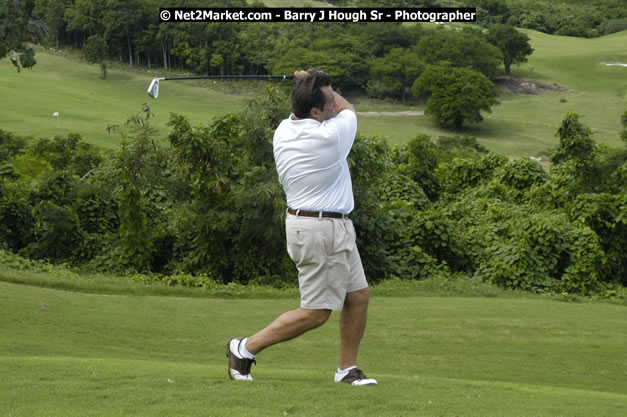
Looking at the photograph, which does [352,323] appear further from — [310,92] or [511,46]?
[511,46]

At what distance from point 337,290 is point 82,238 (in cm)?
1408

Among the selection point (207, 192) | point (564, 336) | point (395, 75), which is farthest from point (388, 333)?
point (395, 75)

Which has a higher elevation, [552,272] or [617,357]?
[617,357]

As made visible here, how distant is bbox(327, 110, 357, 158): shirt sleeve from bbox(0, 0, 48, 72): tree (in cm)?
412

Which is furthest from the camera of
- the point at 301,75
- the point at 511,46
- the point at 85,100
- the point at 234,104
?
the point at 511,46

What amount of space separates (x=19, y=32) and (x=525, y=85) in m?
108

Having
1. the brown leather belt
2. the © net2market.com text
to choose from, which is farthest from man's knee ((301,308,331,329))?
the © net2market.com text

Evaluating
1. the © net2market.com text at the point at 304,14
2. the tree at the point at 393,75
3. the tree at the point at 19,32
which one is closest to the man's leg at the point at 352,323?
the tree at the point at 19,32

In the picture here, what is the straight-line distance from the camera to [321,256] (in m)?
5.28

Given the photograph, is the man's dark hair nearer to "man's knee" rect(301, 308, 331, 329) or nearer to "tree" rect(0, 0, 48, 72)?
"man's knee" rect(301, 308, 331, 329)

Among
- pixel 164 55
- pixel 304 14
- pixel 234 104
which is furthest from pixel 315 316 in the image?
pixel 164 55

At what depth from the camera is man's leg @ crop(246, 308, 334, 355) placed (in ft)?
17.6

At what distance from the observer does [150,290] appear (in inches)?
548

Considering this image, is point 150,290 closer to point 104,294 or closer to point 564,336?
point 104,294
